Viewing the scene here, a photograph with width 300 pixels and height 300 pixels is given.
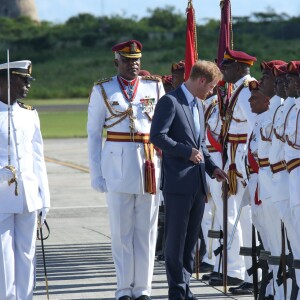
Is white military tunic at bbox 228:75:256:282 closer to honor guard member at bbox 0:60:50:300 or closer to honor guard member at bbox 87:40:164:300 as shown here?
honor guard member at bbox 87:40:164:300

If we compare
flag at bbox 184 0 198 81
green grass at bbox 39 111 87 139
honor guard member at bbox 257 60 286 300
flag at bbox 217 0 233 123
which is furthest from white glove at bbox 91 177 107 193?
green grass at bbox 39 111 87 139

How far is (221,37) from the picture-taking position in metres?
11.7

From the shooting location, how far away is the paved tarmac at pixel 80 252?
10664 mm

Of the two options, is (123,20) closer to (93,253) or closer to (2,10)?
(2,10)

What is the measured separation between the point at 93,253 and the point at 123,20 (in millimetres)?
81733

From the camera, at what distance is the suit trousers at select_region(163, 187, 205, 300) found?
9367 mm

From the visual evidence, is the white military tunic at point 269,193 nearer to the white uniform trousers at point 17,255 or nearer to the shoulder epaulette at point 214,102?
the white uniform trousers at point 17,255

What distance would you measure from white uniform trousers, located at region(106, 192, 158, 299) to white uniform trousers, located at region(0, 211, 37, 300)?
1153 mm

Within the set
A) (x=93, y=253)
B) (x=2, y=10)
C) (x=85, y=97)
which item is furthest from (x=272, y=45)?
(x=93, y=253)

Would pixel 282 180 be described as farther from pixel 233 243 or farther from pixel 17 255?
pixel 233 243

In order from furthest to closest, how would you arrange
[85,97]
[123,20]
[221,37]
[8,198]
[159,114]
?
1. [123,20]
2. [85,97]
3. [221,37]
4. [159,114]
5. [8,198]

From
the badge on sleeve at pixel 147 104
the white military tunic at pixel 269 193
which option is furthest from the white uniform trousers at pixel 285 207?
the badge on sleeve at pixel 147 104

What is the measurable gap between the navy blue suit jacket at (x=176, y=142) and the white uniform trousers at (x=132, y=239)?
471 millimetres

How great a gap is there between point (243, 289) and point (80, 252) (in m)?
3.08
